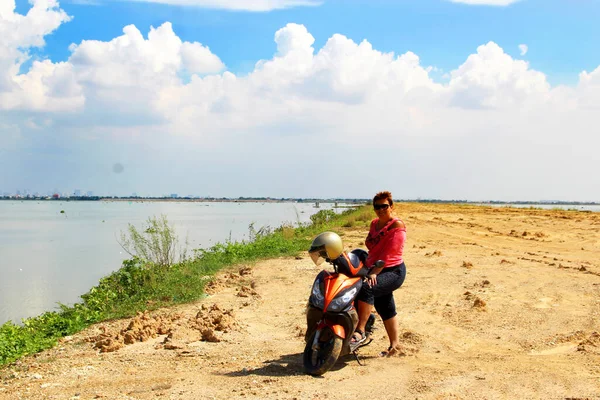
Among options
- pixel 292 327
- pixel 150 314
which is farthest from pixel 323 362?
pixel 150 314

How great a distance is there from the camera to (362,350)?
19.2 ft

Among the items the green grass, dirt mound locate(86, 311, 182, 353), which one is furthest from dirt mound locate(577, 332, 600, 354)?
the green grass

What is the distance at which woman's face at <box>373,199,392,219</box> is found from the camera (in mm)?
5301

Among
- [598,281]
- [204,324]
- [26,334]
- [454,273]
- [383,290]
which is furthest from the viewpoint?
[454,273]

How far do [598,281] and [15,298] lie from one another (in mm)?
11997

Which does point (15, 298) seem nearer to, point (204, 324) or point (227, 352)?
point (204, 324)

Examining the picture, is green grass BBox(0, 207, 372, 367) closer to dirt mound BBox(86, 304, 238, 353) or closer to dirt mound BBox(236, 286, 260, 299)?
dirt mound BBox(236, 286, 260, 299)

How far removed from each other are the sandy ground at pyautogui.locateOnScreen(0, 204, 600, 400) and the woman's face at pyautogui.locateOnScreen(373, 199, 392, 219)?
1.44 metres

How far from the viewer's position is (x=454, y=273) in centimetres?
1057

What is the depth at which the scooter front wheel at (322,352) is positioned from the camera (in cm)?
487

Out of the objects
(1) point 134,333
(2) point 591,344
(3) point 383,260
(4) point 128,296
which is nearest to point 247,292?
(4) point 128,296

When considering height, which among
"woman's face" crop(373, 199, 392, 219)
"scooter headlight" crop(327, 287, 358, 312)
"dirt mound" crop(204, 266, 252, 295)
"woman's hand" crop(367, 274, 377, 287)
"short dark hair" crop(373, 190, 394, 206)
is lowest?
"dirt mound" crop(204, 266, 252, 295)

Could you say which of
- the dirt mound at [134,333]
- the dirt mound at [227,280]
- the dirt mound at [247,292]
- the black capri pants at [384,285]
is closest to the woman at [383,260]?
the black capri pants at [384,285]

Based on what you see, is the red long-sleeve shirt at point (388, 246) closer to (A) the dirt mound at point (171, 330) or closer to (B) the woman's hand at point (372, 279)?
(B) the woman's hand at point (372, 279)
